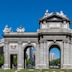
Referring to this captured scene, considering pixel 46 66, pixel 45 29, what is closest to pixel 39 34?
A: pixel 45 29

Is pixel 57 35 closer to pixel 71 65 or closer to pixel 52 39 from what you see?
pixel 52 39

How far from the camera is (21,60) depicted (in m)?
87.0

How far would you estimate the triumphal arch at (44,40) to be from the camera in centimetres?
8431

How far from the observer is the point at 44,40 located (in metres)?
84.4

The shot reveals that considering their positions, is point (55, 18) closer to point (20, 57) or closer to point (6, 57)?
point (20, 57)

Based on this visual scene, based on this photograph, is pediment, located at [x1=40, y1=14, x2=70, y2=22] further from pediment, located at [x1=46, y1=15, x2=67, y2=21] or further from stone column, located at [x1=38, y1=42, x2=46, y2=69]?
stone column, located at [x1=38, y1=42, x2=46, y2=69]

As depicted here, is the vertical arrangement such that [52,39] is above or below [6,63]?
above

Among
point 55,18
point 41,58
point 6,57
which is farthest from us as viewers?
point 6,57

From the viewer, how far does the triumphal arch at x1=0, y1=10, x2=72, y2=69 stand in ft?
277

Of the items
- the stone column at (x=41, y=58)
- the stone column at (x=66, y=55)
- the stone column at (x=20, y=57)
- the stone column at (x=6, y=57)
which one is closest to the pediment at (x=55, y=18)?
the stone column at (x=66, y=55)

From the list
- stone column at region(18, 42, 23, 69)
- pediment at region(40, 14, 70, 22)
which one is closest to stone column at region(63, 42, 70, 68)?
pediment at region(40, 14, 70, 22)

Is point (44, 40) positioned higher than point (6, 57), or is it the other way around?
point (44, 40)

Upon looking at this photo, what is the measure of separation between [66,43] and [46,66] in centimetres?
698

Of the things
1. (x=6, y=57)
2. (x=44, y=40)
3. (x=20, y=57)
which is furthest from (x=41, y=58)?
(x=6, y=57)
